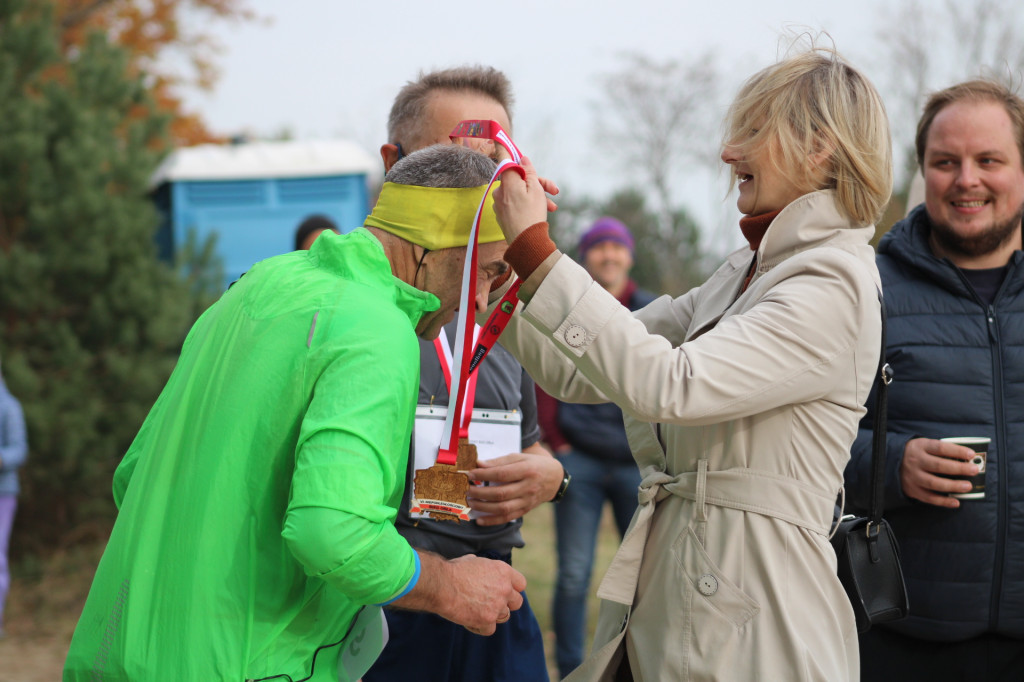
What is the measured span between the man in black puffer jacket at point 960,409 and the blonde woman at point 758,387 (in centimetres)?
95

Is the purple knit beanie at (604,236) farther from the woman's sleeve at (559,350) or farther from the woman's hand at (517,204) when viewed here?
the woman's hand at (517,204)

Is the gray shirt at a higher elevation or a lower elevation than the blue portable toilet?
lower

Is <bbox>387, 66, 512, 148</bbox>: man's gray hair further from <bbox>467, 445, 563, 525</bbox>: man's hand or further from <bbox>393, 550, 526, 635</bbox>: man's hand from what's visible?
<bbox>393, 550, 526, 635</bbox>: man's hand

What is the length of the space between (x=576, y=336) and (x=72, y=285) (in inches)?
245

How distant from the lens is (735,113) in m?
2.33

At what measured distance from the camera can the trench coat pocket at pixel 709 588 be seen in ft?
6.71

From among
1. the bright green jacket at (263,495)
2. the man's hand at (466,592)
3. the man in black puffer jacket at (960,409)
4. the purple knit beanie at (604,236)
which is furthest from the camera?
the purple knit beanie at (604,236)

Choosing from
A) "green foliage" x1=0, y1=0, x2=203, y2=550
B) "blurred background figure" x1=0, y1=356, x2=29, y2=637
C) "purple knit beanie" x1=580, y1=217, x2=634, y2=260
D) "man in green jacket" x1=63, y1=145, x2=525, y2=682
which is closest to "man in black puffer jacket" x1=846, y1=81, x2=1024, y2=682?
"man in green jacket" x1=63, y1=145, x2=525, y2=682

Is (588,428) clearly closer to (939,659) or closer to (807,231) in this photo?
(939,659)

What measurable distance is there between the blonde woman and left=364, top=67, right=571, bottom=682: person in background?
0.53 metres

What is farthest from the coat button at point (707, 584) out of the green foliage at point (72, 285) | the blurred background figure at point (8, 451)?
the green foliage at point (72, 285)

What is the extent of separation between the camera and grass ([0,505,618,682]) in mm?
6078

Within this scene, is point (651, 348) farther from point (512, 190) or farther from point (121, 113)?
point (121, 113)

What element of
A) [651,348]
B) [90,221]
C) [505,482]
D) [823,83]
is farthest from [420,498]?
[90,221]
